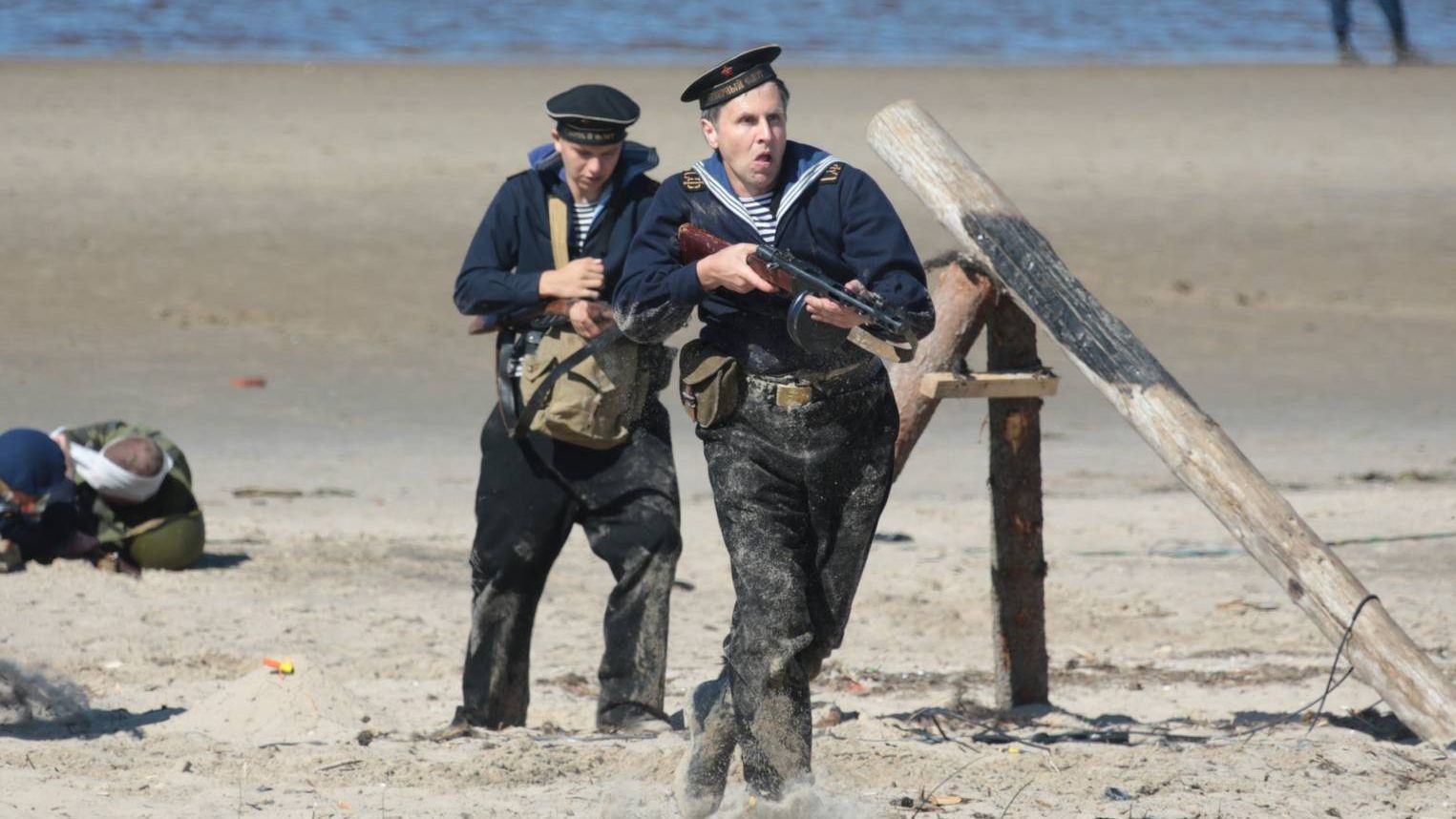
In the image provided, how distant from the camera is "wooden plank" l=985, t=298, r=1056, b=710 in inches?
250

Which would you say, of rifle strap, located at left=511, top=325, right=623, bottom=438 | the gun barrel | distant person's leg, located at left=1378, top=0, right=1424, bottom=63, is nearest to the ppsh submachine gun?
the gun barrel

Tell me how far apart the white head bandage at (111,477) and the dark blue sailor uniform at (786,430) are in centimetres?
414

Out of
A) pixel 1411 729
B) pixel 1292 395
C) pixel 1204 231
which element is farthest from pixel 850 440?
pixel 1204 231

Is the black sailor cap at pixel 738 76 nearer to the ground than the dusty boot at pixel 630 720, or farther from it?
farther from it

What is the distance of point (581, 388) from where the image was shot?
18.9ft

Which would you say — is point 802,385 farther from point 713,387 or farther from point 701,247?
point 701,247

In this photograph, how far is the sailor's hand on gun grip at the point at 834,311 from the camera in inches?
168

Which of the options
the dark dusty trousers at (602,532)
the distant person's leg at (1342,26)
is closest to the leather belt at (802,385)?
the dark dusty trousers at (602,532)

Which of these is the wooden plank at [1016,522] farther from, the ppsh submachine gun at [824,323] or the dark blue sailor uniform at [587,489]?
the ppsh submachine gun at [824,323]

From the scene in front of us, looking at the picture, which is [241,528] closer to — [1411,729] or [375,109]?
[1411,729]

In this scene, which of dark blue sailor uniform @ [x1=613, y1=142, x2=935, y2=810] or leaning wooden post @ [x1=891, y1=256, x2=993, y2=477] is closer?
dark blue sailor uniform @ [x1=613, y1=142, x2=935, y2=810]

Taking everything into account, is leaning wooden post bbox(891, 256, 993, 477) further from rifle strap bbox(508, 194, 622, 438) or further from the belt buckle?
the belt buckle

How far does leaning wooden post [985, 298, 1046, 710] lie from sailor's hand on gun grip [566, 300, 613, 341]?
135cm

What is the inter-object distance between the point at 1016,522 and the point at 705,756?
6.62 ft
